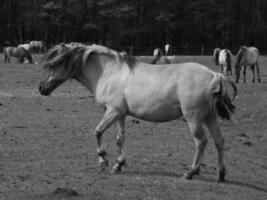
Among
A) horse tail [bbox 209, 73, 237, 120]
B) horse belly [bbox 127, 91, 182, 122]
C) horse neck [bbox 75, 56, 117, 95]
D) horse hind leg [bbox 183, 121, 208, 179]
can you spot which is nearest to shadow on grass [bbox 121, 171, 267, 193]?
horse hind leg [bbox 183, 121, 208, 179]

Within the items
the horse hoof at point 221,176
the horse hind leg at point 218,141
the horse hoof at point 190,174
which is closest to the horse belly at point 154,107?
the horse hind leg at point 218,141

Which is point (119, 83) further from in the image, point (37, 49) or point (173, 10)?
point (173, 10)

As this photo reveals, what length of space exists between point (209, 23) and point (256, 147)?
59632 millimetres

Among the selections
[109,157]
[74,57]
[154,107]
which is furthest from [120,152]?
[74,57]

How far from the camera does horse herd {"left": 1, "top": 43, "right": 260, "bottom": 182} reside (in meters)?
9.28

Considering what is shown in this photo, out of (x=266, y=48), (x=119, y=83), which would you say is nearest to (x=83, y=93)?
(x=119, y=83)

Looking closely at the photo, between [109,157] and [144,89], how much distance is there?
1946mm

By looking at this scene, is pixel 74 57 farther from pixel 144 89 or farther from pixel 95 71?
pixel 144 89

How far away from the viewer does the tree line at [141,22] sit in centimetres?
7250

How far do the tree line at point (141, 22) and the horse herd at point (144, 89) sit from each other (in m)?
61.2

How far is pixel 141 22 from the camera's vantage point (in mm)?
74375

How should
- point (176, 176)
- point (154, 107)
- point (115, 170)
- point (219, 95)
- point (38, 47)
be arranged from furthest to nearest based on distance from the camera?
point (38, 47), point (176, 176), point (115, 170), point (154, 107), point (219, 95)

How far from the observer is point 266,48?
71.1 meters

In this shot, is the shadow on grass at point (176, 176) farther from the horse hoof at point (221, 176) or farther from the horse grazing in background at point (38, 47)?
the horse grazing in background at point (38, 47)
